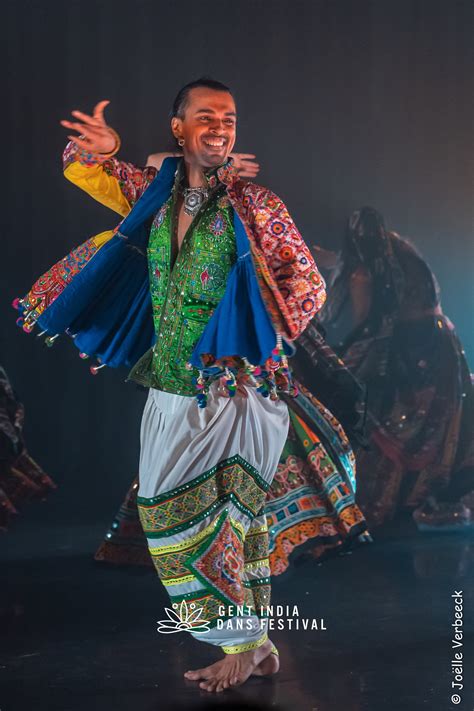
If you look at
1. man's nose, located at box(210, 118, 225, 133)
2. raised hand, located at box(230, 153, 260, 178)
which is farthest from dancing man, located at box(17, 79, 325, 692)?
raised hand, located at box(230, 153, 260, 178)

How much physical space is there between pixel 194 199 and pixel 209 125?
207 millimetres

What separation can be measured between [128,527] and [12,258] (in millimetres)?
1427

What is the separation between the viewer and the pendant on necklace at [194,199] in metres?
2.80

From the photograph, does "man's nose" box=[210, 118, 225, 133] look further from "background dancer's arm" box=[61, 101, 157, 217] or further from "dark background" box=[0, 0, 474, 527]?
"dark background" box=[0, 0, 474, 527]

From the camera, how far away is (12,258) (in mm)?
4680

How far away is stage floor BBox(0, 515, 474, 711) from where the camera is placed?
2662 mm

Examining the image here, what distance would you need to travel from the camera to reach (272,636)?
3248 mm

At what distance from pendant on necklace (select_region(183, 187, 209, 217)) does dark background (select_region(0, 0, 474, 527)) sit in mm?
1941

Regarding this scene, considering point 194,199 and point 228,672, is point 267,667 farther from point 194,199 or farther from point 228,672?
point 194,199

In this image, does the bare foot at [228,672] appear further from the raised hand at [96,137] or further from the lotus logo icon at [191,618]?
the raised hand at [96,137]

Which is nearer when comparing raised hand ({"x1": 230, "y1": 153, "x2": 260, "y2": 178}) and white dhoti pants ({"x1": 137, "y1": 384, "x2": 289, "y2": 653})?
white dhoti pants ({"x1": 137, "y1": 384, "x2": 289, "y2": 653})

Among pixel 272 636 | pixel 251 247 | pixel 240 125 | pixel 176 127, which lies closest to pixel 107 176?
pixel 176 127

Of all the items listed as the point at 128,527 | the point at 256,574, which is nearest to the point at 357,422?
the point at 128,527

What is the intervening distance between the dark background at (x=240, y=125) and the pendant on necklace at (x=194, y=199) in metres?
1.94
